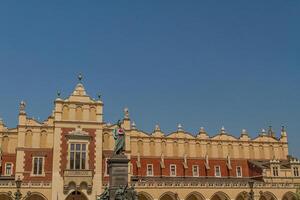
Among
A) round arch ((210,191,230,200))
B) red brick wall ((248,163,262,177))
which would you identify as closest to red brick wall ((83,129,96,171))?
round arch ((210,191,230,200))

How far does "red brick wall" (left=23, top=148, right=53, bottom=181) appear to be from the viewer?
180 feet

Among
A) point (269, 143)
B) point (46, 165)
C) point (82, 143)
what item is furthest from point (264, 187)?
point (46, 165)

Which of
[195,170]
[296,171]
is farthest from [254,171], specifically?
[195,170]

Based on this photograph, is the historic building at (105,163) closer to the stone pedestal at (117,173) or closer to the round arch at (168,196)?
the round arch at (168,196)

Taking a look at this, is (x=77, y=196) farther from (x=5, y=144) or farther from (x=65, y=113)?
(x=5, y=144)

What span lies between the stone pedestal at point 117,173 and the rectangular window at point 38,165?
993 inches

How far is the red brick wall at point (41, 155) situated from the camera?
54969 mm

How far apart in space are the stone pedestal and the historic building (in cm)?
2189

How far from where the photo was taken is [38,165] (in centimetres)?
5591

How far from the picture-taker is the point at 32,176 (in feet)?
180

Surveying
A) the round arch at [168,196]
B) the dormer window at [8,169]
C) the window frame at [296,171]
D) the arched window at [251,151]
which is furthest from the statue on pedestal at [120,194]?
the arched window at [251,151]

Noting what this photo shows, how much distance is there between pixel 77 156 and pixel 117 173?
24121 mm

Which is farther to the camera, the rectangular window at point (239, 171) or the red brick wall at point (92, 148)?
the rectangular window at point (239, 171)

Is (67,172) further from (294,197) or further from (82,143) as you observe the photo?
(294,197)
